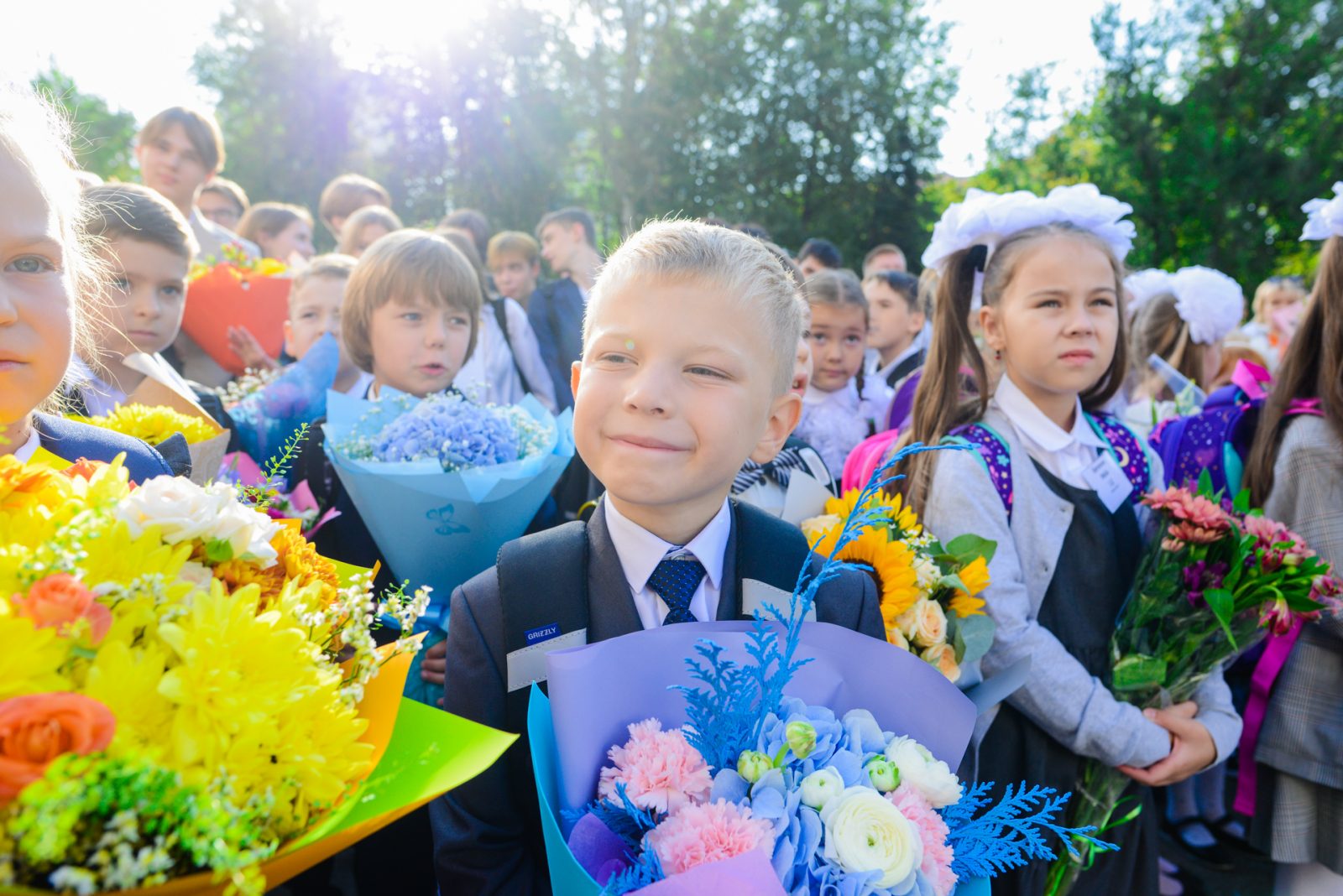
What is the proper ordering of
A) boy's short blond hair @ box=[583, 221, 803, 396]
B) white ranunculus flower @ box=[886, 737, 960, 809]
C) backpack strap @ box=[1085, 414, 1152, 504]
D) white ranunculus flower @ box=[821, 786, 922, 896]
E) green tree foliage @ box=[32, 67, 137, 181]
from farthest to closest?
1. green tree foliage @ box=[32, 67, 137, 181]
2. backpack strap @ box=[1085, 414, 1152, 504]
3. boy's short blond hair @ box=[583, 221, 803, 396]
4. white ranunculus flower @ box=[886, 737, 960, 809]
5. white ranunculus flower @ box=[821, 786, 922, 896]

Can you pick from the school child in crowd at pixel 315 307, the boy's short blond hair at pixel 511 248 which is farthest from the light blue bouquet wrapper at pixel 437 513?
the boy's short blond hair at pixel 511 248

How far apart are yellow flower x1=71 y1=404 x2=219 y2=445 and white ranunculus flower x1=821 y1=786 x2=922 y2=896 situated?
1674 millimetres

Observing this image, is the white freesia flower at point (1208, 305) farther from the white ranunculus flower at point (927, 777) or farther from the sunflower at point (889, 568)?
the white ranunculus flower at point (927, 777)

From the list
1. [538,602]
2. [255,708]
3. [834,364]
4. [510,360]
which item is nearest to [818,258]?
[834,364]

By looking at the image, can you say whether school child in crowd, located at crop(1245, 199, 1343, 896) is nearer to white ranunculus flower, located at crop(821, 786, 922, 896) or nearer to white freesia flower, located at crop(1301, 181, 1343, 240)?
white freesia flower, located at crop(1301, 181, 1343, 240)

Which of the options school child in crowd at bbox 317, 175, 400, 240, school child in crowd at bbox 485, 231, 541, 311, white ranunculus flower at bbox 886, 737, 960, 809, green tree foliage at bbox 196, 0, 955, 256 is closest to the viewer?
white ranunculus flower at bbox 886, 737, 960, 809

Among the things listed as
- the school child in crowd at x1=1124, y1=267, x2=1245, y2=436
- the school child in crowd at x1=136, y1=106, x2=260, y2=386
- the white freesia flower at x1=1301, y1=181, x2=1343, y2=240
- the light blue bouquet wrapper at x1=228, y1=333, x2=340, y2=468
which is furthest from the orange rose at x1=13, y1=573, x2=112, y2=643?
the school child in crowd at x1=1124, y1=267, x2=1245, y2=436

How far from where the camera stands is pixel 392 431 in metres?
2.31

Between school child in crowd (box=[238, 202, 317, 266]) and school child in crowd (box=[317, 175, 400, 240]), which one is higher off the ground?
school child in crowd (box=[317, 175, 400, 240])

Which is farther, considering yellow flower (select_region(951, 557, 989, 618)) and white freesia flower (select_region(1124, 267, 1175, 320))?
white freesia flower (select_region(1124, 267, 1175, 320))

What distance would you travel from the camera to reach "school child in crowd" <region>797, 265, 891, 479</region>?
4211mm

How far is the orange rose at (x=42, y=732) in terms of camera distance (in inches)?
30.6

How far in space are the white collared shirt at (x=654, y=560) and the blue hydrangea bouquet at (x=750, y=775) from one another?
318mm

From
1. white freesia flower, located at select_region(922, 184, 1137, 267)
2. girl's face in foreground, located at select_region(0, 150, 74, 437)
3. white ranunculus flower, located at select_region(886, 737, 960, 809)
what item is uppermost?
white freesia flower, located at select_region(922, 184, 1137, 267)
